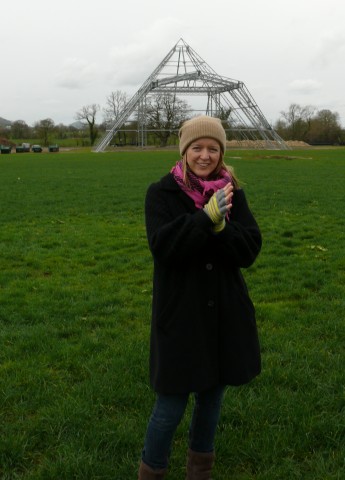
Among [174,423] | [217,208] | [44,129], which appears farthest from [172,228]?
[44,129]

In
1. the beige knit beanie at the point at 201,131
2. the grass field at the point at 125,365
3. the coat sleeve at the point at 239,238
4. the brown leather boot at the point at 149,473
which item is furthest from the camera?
the grass field at the point at 125,365

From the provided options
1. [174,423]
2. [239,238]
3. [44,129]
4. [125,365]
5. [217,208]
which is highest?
[44,129]

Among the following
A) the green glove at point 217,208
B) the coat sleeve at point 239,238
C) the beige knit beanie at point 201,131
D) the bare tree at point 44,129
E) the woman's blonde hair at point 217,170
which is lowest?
the coat sleeve at point 239,238

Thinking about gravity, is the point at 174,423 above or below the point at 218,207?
below

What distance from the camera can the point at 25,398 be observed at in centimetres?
380

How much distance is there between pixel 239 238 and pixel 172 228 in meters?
0.32

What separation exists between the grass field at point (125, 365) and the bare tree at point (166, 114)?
57719 millimetres

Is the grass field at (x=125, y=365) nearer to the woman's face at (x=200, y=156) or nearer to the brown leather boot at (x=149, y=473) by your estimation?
the brown leather boot at (x=149, y=473)

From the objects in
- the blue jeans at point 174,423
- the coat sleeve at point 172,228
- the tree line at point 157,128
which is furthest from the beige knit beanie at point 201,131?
the tree line at point 157,128

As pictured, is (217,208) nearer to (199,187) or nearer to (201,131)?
(199,187)

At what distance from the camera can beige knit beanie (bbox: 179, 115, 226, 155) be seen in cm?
253

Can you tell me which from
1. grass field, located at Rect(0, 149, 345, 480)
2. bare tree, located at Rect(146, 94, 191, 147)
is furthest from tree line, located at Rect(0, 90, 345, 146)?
grass field, located at Rect(0, 149, 345, 480)

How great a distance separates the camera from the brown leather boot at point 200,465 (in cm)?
280

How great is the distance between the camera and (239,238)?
2430 millimetres
